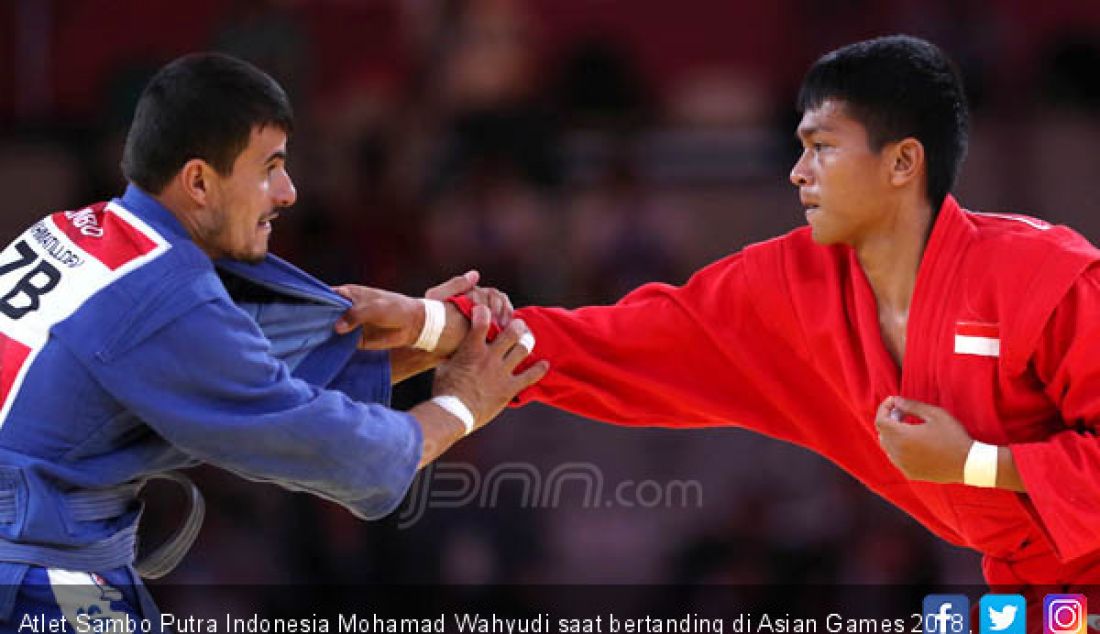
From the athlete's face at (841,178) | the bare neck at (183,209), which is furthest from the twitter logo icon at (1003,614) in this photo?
the bare neck at (183,209)

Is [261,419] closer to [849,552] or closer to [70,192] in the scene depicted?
[849,552]

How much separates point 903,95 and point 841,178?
0.22 m

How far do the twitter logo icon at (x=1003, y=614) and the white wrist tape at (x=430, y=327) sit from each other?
131cm

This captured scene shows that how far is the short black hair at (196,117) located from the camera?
2.89 meters

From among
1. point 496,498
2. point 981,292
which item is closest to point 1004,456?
point 981,292

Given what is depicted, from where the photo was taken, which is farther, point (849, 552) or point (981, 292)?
point (849, 552)

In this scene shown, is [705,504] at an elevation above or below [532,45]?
below

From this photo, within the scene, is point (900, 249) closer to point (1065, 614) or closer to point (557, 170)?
point (1065, 614)

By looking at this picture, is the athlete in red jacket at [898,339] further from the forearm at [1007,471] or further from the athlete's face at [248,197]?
the athlete's face at [248,197]

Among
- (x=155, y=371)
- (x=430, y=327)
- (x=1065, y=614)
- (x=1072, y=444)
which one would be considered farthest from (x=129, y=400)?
(x=1065, y=614)

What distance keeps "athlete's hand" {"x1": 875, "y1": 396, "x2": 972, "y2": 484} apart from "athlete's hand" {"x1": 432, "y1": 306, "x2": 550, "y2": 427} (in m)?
0.81

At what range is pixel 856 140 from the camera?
3.31m

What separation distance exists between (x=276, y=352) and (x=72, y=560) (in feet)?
1.97

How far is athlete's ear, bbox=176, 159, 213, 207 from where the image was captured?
291 centimetres
